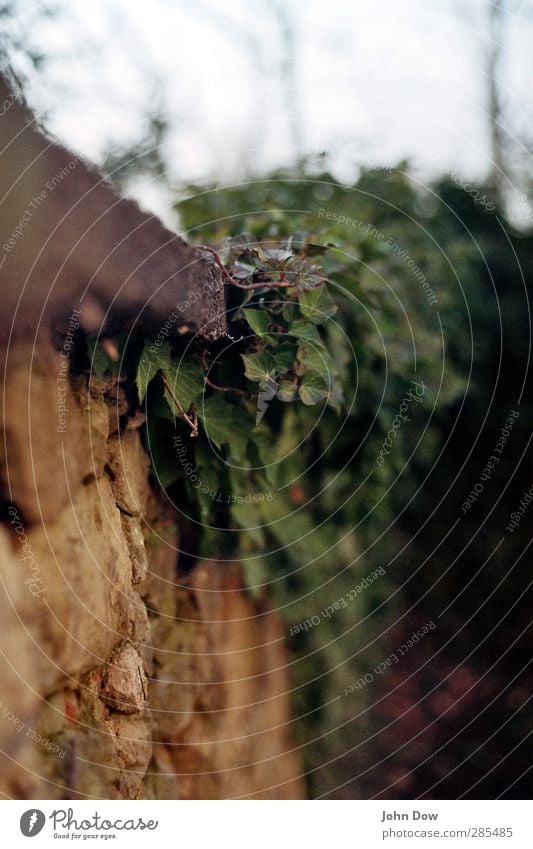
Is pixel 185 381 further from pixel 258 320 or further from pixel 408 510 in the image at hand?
pixel 408 510

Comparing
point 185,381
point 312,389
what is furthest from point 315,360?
point 185,381

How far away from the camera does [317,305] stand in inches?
33.5

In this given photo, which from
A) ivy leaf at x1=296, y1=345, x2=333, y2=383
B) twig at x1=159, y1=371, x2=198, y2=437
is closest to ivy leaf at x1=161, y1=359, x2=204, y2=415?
twig at x1=159, y1=371, x2=198, y2=437

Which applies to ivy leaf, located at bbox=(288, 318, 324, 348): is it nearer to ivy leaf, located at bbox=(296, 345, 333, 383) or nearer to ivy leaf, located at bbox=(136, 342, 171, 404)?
ivy leaf, located at bbox=(296, 345, 333, 383)

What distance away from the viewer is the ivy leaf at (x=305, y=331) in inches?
33.4

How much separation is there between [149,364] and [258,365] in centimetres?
11

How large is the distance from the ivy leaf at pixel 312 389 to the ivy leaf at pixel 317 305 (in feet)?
0.19

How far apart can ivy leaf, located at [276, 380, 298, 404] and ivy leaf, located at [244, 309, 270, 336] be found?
6 cm

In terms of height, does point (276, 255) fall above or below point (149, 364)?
above

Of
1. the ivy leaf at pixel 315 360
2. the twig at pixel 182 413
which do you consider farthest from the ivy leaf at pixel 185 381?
the ivy leaf at pixel 315 360

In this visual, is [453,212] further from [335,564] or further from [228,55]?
[335,564]
